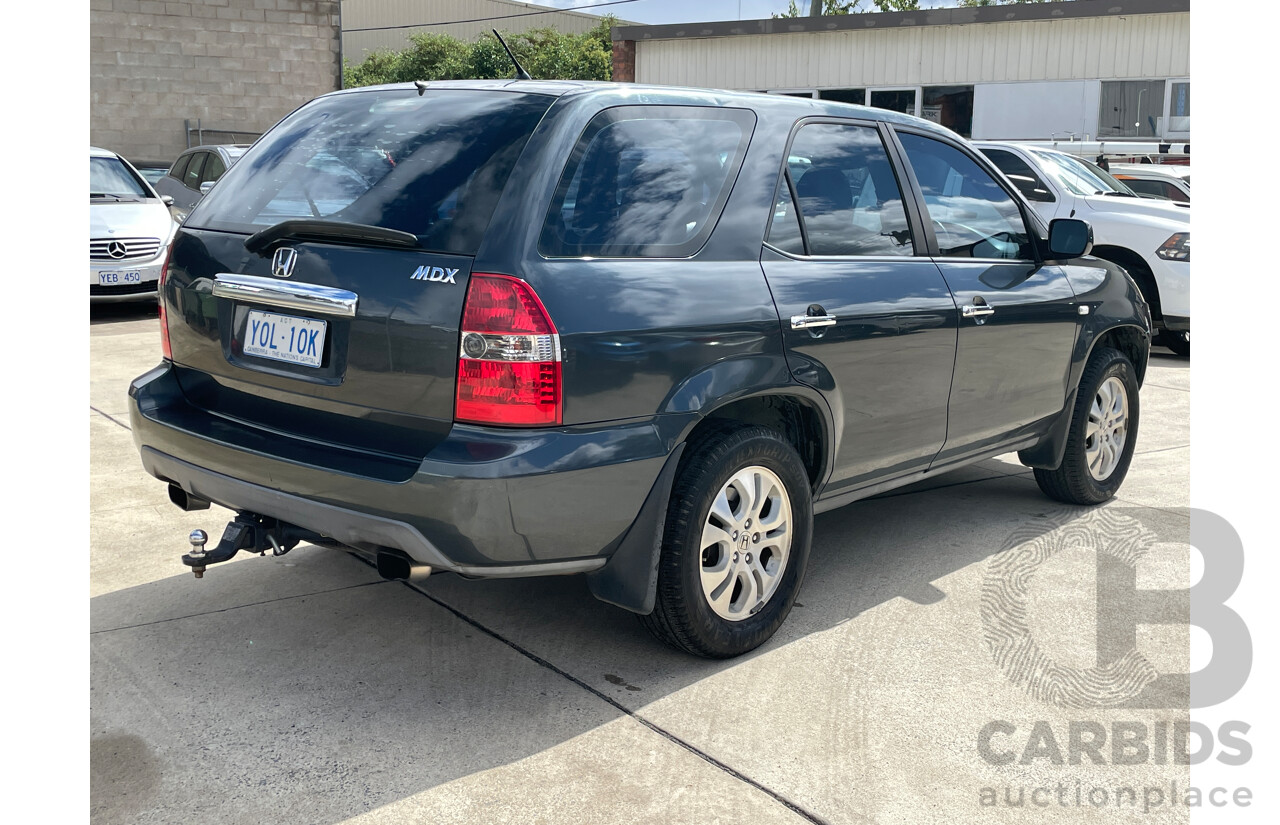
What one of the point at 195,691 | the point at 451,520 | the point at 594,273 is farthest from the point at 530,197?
the point at 195,691

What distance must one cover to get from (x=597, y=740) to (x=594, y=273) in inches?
50.6

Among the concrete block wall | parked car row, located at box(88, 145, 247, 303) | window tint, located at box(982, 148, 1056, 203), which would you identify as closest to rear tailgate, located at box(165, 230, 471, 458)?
parked car row, located at box(88, 145, 247, 303)

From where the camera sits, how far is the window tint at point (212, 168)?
1415 cm

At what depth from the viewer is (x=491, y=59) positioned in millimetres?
56594

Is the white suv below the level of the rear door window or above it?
below

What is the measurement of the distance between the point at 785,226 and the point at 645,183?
23.3 inches

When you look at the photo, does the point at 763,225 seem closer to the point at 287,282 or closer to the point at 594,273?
the point at 594,273

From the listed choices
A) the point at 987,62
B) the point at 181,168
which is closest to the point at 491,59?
the point at 987,62

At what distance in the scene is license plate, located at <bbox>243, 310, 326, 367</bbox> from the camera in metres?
3.31

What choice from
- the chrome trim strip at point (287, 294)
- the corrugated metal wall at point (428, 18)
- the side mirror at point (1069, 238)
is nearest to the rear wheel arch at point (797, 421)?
the chrome trim strip at point (287, 294)

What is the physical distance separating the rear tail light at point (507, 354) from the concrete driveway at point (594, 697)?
0.93 metres

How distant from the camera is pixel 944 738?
329cm

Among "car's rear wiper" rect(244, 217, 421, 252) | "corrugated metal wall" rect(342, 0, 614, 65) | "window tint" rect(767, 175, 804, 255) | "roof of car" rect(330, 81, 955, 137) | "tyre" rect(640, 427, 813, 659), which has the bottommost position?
"tyre" rect(640, 427, 813, 659)

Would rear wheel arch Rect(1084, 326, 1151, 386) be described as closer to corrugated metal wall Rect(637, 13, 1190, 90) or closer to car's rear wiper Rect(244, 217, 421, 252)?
car's rear wiper Rect(244, 217, 421, 252)
